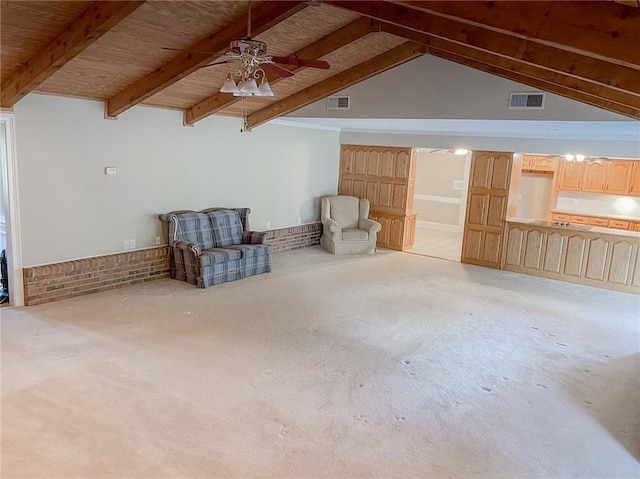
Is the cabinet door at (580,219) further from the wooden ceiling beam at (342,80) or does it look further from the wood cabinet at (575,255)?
the wooden ceiling beam at (342,80)

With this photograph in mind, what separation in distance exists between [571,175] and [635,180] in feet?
3.37

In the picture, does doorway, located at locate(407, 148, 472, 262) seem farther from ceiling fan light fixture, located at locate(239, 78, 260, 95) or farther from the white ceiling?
ceiling fan light fixture, located at locate(239, 78, 260, 95)

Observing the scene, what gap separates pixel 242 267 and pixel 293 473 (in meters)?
4.22

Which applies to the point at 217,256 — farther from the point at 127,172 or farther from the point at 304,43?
the point at 304,43

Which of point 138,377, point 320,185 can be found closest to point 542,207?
point 320,185

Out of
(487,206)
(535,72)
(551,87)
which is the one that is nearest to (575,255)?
(487,206)

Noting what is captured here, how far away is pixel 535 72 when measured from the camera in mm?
4320

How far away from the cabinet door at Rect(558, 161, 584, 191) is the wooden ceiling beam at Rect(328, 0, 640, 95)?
6.24 metres

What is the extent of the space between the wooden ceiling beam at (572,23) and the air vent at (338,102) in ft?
13.8

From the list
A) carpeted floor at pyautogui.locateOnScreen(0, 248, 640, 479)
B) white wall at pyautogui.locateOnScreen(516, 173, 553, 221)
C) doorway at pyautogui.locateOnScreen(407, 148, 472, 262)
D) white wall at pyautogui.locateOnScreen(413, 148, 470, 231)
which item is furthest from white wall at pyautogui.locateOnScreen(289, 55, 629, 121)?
white wall at pyautogui.locateOnScreen(413, 148, 470, 231)

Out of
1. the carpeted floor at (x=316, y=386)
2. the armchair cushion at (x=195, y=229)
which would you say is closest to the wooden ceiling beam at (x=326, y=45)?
the armchair cushion at (x=195, y=229)

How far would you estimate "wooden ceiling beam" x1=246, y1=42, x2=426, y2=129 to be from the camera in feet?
19.2

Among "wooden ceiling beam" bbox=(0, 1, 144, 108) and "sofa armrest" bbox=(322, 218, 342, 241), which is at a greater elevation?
"wooden ceiling beam" bbox=(0, 1, 144, 108)

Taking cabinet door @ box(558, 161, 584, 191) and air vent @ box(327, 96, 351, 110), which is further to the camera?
cabinet door @ box(558, 161, 584, 191)
